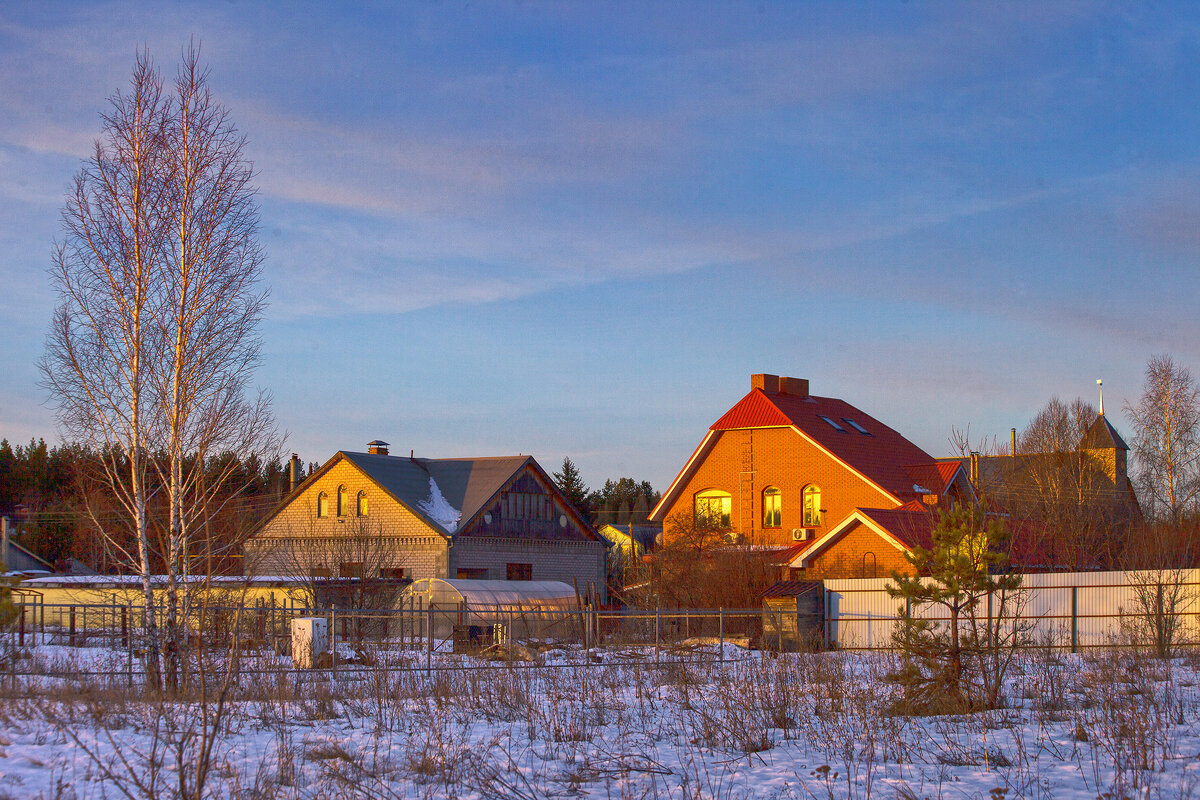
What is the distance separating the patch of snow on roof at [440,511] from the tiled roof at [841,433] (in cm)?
1199

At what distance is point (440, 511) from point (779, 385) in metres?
16.2

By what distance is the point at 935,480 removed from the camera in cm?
A: 4406

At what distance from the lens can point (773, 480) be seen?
148 feet

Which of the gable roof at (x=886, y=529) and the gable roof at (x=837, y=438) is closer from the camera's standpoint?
the gable roof at (x=886, y=529)

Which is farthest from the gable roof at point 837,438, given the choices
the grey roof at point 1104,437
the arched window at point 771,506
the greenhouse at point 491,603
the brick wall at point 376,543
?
the grey roof at point 1104,437

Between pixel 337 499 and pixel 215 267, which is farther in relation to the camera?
pixel 337 499

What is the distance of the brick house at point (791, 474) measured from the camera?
1678 inches

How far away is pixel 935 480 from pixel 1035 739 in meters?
33.2

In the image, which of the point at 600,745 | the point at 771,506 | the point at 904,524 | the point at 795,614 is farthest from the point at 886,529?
the point at 600,745

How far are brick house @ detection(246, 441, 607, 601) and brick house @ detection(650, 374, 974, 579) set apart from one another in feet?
21.3

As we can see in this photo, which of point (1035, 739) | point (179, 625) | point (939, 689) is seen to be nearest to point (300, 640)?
point (179, 625)

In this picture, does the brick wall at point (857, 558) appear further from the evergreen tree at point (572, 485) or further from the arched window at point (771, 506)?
the evergreen tree at point (572, 485)

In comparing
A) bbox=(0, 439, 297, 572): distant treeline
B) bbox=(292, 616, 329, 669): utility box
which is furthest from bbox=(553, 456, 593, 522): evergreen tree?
bbox=(292, 616, 329, 669): utility box

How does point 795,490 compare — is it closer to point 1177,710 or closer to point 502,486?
point 502,486
